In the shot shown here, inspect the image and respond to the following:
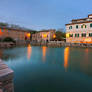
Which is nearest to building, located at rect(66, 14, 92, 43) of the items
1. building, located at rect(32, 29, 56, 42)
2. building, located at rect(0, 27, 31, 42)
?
building, located at rect(32, 29, 56, 42)

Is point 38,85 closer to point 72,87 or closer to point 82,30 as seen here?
point 72,87

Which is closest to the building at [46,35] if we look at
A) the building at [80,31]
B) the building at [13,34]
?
the building at [13,34]

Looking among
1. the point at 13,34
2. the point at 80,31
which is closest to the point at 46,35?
the point at 13,34

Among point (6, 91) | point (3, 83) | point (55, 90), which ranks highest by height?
point (3, 83)

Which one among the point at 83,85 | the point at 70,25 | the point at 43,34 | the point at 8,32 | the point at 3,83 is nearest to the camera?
the point at 3,83

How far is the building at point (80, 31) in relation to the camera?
23.2 m

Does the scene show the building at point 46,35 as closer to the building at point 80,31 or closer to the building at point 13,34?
the building at point 13,34

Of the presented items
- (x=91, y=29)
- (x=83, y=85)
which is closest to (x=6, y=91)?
(x=83, y=85)

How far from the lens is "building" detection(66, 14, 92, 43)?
23169mm

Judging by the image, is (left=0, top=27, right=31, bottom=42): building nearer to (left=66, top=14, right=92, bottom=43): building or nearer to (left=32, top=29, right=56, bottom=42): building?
(left=32, top=29, right=56, bottom=42): building

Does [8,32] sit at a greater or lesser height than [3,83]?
greater

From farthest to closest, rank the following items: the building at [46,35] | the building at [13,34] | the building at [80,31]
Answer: the building at [46,35] < the building at [13,34] < the building at [80,31]

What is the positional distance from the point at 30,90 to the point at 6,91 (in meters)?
1.73

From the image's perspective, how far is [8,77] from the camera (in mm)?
1896
